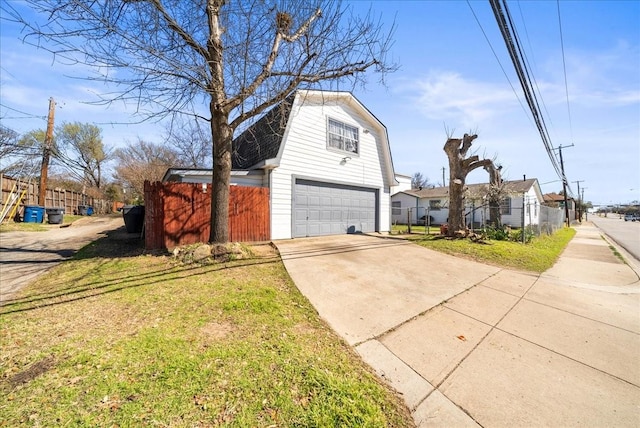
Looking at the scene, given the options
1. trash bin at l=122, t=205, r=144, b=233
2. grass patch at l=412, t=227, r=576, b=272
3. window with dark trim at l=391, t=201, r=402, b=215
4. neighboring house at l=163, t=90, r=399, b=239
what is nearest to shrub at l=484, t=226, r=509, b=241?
grass patch at l=412, t=227, r=576, b=272

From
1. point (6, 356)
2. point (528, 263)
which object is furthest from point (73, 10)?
point (528, 263)

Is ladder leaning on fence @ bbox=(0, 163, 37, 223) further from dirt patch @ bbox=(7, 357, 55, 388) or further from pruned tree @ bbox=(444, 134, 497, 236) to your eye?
pruned tree @ bbox=(444, 134, 497, 236)

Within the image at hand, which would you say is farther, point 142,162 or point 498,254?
point 142,162

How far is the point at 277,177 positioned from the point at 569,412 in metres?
8.15

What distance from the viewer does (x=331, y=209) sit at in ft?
34.4

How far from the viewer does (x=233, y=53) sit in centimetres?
517

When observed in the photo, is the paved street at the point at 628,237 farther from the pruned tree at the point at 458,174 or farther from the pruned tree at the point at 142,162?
the pruned tree at the point at 142,162

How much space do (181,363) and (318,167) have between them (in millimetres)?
8315

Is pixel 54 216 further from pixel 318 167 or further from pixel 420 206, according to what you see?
pixel 420 206

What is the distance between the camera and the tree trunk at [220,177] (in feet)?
19.5

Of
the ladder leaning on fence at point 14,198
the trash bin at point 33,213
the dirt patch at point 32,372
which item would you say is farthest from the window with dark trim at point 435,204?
the ladder leaning on fence at point 14,198

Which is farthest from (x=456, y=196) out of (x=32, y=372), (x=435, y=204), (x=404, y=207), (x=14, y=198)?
(x=14, y=198)

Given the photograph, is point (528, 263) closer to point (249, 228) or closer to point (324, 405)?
→ point (324, 405)

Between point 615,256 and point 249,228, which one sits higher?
point 249,228
